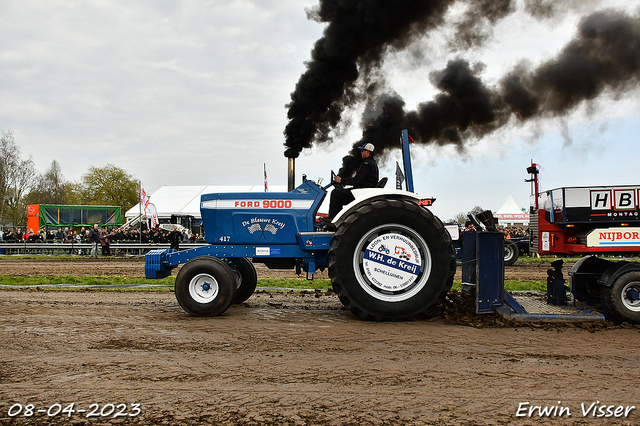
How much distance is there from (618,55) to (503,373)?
6.62 m

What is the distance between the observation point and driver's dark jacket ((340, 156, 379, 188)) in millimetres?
5906

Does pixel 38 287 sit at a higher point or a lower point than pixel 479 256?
lower

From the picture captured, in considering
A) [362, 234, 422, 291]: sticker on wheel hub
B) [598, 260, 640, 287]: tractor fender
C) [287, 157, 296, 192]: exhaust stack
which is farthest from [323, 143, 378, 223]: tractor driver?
[598, 260, 640, 287]: tractor fender

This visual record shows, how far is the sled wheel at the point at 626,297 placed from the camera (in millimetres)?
5195

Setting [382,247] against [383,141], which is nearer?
[382,247]

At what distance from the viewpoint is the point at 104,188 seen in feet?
180

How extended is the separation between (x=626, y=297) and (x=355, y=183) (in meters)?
3.19

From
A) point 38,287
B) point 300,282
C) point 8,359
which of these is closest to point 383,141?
point 300,282

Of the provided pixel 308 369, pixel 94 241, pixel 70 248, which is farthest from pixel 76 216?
pixel 308 369

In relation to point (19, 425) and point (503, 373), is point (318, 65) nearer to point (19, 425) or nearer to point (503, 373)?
point (503, 373)

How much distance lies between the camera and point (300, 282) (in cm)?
991

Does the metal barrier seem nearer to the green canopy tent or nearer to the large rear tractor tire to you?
the green canopy tent

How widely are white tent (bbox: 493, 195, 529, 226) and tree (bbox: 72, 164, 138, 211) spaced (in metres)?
40.2

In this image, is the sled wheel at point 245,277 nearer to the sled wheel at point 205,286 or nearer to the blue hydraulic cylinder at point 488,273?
the sled wheel at point 205,286
